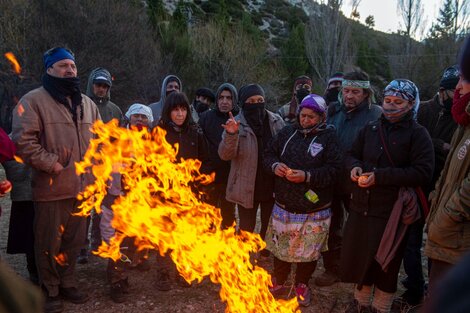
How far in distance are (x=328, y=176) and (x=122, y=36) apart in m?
Answer: 21.5

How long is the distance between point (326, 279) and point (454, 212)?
2.42 metres

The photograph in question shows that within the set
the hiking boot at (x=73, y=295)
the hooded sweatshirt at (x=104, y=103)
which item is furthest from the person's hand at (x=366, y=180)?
the hooded sweatshirt at (x=104, y=103)

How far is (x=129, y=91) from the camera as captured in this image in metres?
22.9

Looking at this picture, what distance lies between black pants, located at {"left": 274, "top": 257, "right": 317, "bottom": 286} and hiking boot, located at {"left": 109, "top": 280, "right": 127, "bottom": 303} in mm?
1802

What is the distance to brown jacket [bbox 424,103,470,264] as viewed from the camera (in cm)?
298

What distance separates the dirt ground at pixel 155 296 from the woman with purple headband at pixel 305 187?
390mm

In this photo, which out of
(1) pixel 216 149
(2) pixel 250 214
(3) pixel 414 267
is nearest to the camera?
(3) pixel 414 267

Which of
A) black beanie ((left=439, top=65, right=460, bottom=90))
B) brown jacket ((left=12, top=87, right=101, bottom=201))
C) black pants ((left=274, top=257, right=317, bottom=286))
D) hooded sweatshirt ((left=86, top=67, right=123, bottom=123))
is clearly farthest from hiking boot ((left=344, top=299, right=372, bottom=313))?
hooded sweatshirt ((left=86, top=67, right=123, bottom=123))

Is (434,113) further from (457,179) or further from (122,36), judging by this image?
(122,36)

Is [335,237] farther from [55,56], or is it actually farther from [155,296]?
[55,56]

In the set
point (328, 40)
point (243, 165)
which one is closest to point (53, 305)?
point (243, 165)

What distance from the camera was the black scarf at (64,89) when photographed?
425cm

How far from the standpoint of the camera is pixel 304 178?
4.27 m

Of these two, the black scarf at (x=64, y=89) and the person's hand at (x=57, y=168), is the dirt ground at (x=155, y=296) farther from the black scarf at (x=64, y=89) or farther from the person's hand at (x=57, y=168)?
the black scarf at (x=64, y=89)
